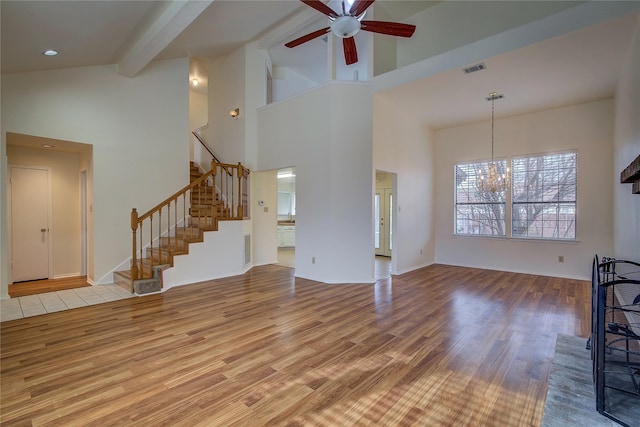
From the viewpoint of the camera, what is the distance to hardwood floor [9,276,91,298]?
4.78 m

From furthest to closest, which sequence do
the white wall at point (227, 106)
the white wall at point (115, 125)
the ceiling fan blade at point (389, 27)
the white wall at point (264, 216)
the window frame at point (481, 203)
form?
1. the white wall at point (264, 216)
2. the white wall at point (227, 106)
3. the window frame at point (481, 203)
4. the white wall at point (115, 125)
5. the ceiling fan blade at point (389, 27)

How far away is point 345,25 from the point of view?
2951 millimetres

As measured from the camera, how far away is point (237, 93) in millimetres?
6793

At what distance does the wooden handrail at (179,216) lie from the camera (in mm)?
4863

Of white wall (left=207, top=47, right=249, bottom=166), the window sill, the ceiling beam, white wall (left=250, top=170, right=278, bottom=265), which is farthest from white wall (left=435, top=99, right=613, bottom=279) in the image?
the ceiling beam

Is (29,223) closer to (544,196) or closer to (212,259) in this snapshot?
(212,259)

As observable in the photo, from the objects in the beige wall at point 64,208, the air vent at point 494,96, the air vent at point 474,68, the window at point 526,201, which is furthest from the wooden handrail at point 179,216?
the window at point 526,201

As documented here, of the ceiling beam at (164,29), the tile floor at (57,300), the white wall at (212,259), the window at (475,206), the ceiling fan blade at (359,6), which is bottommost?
the tile floor at (57,300)

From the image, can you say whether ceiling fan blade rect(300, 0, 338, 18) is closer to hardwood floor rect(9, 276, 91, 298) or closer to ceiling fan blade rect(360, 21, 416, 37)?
ceiling fan blade rect(360, 21, 416, 37)

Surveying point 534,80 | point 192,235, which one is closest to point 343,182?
point 192,235

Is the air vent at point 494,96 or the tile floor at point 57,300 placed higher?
the air vent at point 494,96

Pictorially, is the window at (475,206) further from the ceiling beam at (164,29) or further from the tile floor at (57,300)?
the tile floor at (57,300)

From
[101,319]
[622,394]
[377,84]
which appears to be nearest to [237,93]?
[377,84]

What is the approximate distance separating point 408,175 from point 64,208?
22.7 feet
